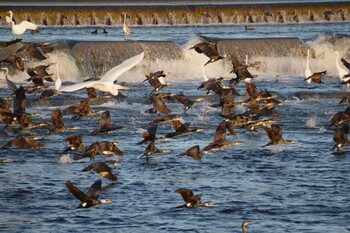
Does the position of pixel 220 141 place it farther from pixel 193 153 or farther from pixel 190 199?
pixel 190 199

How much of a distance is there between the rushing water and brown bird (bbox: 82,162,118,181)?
0.78ft

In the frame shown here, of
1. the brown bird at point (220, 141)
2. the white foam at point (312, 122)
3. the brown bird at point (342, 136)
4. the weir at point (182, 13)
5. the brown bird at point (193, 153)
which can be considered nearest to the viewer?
the brown bird at point (193, 153)

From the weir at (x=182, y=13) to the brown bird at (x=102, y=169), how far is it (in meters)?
35.5

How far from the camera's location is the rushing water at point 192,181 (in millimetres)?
15898

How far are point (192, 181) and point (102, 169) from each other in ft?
5.62

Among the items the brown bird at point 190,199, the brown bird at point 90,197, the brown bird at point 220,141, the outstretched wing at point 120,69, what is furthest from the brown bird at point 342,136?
the brown bird at point 90,197

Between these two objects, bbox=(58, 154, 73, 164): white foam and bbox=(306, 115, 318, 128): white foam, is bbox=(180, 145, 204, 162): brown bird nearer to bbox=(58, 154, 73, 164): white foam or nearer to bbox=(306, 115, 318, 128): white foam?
bbox=(58, 154, 73, 164): white foam

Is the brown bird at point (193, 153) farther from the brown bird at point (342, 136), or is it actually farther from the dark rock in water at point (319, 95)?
the dark rock in water at point (319, 95)

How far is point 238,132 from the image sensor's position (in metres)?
23.8

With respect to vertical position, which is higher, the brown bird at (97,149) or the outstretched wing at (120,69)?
the outstretched wing at (120,69)

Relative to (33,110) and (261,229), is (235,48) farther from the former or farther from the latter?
(261,229)

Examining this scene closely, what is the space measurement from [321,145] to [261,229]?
6.93 m

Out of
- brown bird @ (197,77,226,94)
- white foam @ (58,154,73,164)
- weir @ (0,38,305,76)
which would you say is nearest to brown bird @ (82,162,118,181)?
white foam @ (58,154,73,164)

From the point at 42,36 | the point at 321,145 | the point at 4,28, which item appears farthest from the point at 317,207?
the point at 4,28
